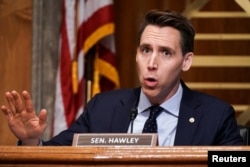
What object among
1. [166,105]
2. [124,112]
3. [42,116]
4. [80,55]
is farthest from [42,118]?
[80,55]

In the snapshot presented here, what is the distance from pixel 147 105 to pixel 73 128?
38 centimetres

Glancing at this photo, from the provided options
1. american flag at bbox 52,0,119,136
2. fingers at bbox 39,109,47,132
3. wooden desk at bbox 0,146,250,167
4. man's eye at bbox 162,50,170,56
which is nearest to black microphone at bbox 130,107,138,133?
man's eye at bbox 162,50,170,56

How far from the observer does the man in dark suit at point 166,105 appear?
9.61 ft

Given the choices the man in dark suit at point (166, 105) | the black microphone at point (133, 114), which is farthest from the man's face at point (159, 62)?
the black microphone at point (133, 114)

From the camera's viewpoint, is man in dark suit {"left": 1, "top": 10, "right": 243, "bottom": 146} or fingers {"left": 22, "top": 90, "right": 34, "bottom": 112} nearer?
fingers {"left": 22, "top": 90, "right": 34, "bottom": 112}

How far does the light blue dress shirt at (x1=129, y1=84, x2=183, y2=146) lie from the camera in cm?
293

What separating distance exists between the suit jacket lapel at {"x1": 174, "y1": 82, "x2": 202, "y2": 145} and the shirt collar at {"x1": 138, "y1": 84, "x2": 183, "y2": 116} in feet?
0.08

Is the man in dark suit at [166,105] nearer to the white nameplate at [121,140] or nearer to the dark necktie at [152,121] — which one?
the dark necktie at [152,121]

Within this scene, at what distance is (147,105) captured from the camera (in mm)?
3043

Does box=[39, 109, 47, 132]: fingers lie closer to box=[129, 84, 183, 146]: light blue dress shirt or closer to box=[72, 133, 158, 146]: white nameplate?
box=[72, 133, 158, 146]: white nameplate

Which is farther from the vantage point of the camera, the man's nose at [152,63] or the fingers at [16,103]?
the man's nose at [152,63]

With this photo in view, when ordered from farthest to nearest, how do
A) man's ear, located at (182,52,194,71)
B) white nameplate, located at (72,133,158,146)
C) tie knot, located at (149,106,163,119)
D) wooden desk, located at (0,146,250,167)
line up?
man's ear, located at (182,52,194,71)
tie knot, located at (149,106,163,119)
white nameplate, located at (72,133,158,146)
wooden desk, located at (0,146,250,167)

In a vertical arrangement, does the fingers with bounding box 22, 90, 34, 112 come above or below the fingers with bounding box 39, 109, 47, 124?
above

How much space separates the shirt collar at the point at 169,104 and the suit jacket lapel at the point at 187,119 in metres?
0.02
